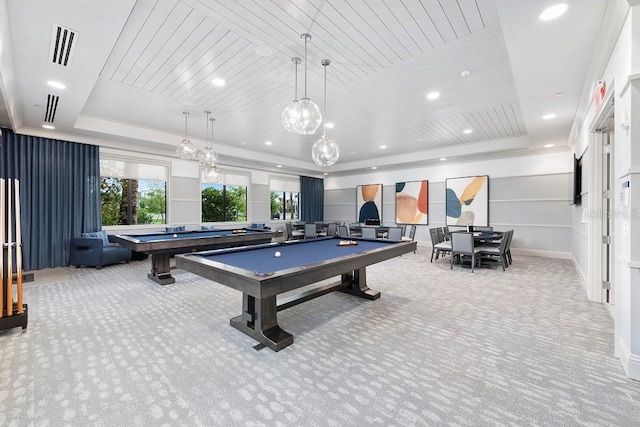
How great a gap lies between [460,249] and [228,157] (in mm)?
6811

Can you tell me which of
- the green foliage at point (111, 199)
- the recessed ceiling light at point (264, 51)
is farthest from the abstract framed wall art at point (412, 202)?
the green foliage at point (111, 199)

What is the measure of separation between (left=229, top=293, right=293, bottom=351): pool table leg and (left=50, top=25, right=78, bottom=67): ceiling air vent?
3121 millimetres

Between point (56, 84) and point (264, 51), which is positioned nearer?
point (264, 51)

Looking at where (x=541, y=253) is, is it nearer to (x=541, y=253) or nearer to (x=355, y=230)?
(x=541, y=253)

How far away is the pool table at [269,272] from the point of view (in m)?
2.32

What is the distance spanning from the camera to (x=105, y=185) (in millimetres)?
7027

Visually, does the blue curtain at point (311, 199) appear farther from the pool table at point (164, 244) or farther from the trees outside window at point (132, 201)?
the pool table at point (164, 244)

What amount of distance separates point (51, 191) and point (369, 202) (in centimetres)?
945

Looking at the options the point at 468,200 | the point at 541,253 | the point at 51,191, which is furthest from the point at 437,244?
the point at 51,191

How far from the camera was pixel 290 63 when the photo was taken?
360 centimetres

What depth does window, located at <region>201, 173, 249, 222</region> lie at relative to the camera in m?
9.10

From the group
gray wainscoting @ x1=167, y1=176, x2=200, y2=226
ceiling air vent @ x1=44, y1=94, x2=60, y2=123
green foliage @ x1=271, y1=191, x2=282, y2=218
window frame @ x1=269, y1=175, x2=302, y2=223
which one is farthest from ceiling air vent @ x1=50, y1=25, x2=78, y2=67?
green foliage @ x1=271, y1=191, x2=282, y2=218

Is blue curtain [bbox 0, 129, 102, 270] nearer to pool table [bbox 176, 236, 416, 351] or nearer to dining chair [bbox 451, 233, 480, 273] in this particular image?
pool table [bbox 176, 236, 416, 351]

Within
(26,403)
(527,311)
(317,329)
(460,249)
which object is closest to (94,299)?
(26,403)
